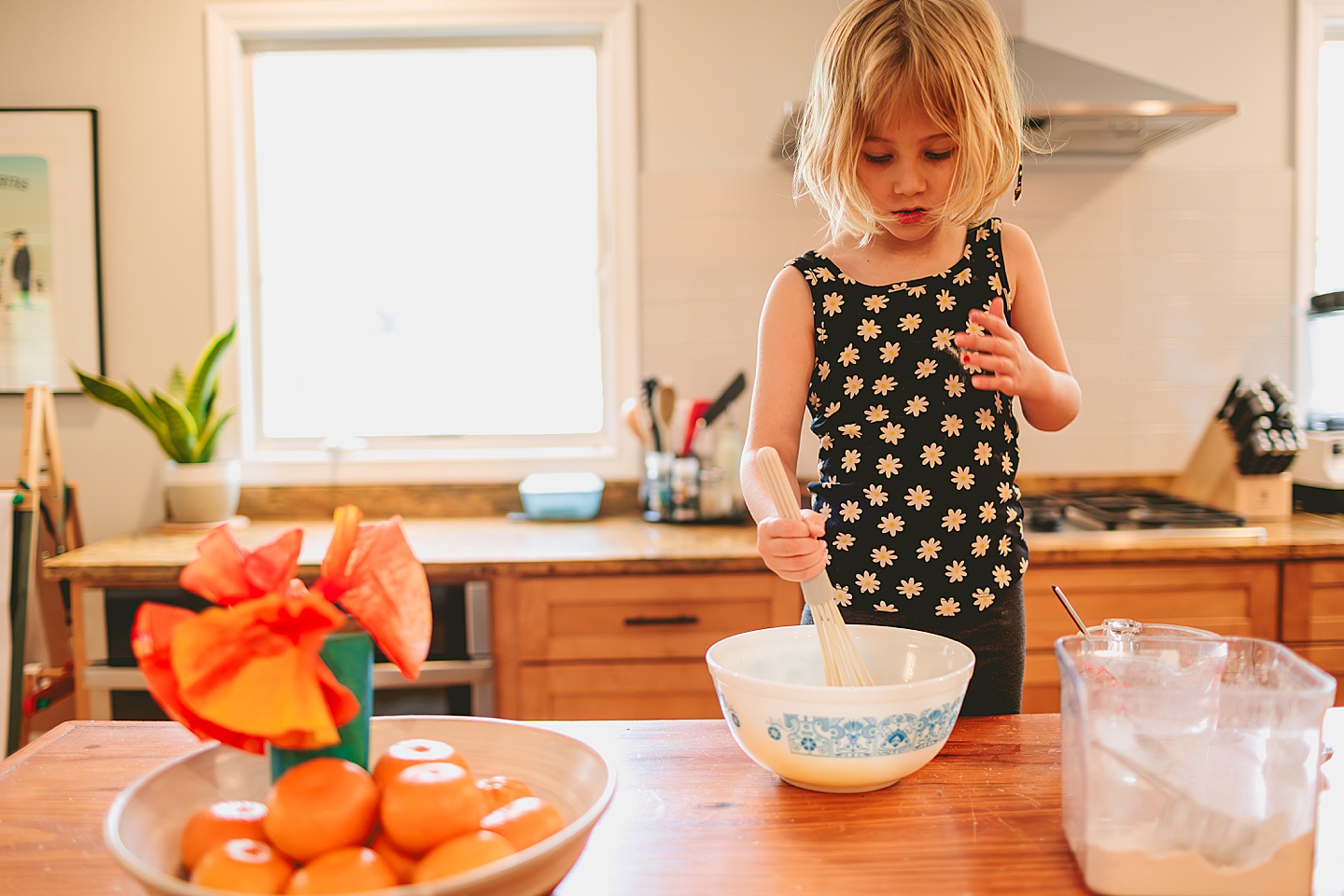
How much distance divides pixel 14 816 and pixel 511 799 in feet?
1.30

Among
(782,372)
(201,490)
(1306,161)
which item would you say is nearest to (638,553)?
(782,372)

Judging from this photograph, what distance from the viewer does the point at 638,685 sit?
73.7 inches

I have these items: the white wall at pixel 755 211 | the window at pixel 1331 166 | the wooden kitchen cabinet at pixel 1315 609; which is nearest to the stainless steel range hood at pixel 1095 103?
the white wall at pixel 755 211

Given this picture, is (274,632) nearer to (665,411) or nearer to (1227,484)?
(665,411)

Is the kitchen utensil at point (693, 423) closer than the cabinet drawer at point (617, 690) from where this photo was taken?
No

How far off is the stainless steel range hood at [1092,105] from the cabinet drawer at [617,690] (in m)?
1.13

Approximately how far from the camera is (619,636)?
73.4 inches

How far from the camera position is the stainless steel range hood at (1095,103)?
191 cm

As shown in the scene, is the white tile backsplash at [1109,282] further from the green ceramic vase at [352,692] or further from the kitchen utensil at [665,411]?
the green ceramic vase at [352,692]

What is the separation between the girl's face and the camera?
99 cm

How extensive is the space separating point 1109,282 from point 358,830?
7.54ft

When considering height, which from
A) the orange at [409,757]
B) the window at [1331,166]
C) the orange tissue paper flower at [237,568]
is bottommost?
the orange at [409,757]

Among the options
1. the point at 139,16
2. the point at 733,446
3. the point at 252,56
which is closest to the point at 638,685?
the point at 733,446

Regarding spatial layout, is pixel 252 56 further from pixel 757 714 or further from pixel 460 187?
pixel 757 714
